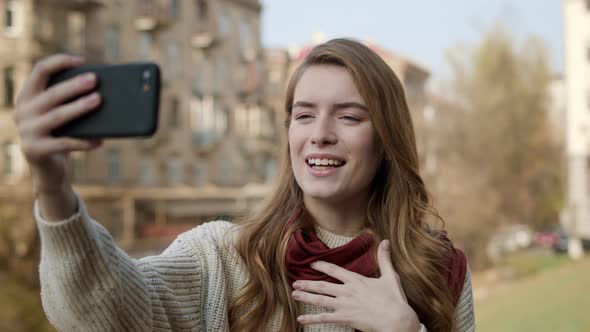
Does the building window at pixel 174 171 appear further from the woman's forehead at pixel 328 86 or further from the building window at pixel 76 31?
the woman's forehead at pixel 328 86

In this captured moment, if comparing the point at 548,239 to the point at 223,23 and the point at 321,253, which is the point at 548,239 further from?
the point at 321,253

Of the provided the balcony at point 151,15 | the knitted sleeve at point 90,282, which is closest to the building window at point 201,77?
the balcony at point 151,15

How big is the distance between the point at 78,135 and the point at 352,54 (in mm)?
1043

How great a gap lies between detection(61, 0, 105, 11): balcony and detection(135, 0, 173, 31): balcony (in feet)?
7.00

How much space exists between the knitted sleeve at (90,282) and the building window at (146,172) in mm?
22111

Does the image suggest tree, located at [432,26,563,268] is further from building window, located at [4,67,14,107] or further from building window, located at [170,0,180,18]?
building window, located at [4,67,14,107]

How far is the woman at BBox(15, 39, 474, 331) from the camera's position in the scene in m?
1.46

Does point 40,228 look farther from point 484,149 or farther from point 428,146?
point 484,149

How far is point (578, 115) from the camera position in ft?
82.5

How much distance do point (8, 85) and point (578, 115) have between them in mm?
18873

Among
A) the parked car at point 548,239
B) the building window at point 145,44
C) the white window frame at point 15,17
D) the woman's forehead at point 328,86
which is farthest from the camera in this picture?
the parked car at point 548,239

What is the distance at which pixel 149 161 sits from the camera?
23.6 m

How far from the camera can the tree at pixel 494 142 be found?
20.2 meters

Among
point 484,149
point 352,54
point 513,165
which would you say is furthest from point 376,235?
point 513,165
